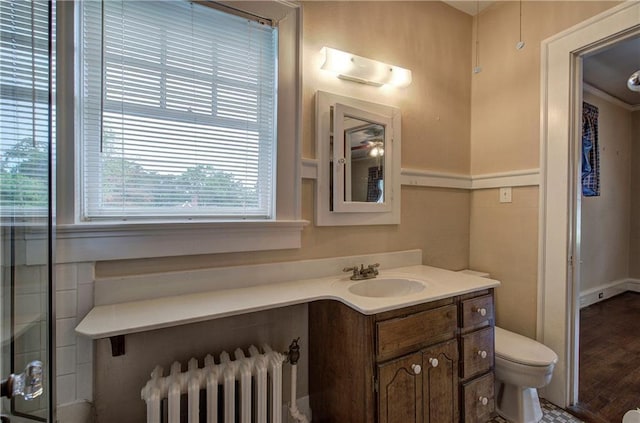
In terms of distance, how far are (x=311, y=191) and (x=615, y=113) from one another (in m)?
4.19

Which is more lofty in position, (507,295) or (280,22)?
(280,22)

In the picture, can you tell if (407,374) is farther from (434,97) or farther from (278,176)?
(434,97)

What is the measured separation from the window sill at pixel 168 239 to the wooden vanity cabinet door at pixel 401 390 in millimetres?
714

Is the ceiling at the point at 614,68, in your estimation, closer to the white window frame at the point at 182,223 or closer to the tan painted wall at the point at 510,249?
the tan painted wall at the point at 510,249

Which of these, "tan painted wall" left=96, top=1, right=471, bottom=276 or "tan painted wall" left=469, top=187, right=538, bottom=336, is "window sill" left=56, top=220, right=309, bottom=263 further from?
"tan painted wall" left=469, top=187, right=538, bottom=336

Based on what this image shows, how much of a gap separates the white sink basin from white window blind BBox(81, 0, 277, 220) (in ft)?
2.11

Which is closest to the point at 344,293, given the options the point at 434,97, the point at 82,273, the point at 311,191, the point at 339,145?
the point at 311,191

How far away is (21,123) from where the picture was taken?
97 centimetres

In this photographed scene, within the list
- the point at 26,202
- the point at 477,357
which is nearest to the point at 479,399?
the point at 477,357

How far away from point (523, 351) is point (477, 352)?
1.10ft

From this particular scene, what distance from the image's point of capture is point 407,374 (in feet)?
4.08

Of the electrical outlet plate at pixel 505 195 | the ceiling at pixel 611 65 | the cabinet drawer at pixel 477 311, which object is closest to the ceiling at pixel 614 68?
the ceiling at pixel 611 65

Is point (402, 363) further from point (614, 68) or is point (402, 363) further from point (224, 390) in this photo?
point (614, 68)

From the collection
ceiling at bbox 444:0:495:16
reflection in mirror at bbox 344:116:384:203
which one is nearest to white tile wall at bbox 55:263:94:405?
reflection in mirror at bbox 344:116:384:203
